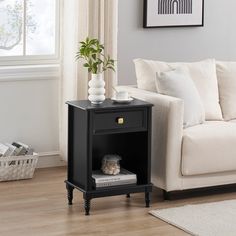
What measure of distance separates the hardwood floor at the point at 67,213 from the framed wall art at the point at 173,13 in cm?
166

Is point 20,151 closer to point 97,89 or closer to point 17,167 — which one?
point 17,167

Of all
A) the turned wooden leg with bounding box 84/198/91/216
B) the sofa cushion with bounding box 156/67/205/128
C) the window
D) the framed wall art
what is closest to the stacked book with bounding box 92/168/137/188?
the turned wooden leg with bounding box 84/198/91/216

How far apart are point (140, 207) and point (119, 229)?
485 mm

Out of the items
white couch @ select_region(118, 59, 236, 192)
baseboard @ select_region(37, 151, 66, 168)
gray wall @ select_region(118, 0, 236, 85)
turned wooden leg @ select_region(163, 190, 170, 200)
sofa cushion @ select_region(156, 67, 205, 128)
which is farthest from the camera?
gray wall @ select_region(118, 0, 236, 85)

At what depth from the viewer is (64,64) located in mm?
5891

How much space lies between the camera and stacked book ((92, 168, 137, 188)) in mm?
4828

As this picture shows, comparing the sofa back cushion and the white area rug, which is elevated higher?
the sofa back cushion

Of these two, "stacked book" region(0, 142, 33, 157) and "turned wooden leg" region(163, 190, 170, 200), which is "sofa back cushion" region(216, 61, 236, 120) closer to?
"turned wooden leg" region(163, 190, 170, 200)

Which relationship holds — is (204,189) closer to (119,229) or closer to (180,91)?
(180,91)

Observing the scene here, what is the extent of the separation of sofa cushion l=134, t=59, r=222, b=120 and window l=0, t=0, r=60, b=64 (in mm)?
923

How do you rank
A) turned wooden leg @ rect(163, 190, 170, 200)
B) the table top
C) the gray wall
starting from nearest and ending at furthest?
the table top
turned wooden leg @ rect(163, 190, 170, 200)
the gray wall

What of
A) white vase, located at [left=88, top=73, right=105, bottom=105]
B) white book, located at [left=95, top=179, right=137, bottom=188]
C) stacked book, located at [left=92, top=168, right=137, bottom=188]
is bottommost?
white book, located at [left=95, top=179, right=137, bottom=188]

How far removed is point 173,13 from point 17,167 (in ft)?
6.38

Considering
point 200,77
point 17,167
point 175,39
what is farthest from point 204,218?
point 175,39
